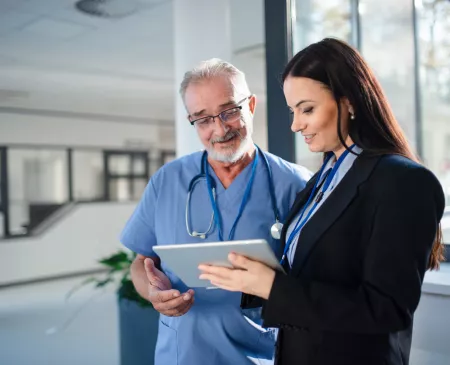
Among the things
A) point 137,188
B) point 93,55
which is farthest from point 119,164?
point 93,55

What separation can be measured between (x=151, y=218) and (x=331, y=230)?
619 mm

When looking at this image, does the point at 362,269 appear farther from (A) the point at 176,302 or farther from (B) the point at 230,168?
(B) the point at 230,168

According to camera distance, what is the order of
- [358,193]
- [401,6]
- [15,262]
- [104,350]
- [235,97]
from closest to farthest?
[358,193] < [235,97] < [401,6] < [104,350] < [15,262]

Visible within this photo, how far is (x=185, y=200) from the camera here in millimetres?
1207

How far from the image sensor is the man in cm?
112

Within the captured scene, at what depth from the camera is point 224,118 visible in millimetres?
1173

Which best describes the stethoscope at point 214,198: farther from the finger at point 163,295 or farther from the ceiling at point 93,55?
the ceiling at point 93,55

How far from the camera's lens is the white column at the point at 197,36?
6.99 ft

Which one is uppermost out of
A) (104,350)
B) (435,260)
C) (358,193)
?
(358,193)

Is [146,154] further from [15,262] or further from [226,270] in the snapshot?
[226,270]

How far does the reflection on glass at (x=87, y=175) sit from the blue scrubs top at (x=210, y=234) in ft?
19.0

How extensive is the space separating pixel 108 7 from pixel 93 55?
139 cm

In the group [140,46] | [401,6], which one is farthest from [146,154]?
[401,6]

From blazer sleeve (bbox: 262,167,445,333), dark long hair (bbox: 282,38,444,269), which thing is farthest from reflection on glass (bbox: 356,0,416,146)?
blazer sleeve (bbox: 262,167,445,333)
